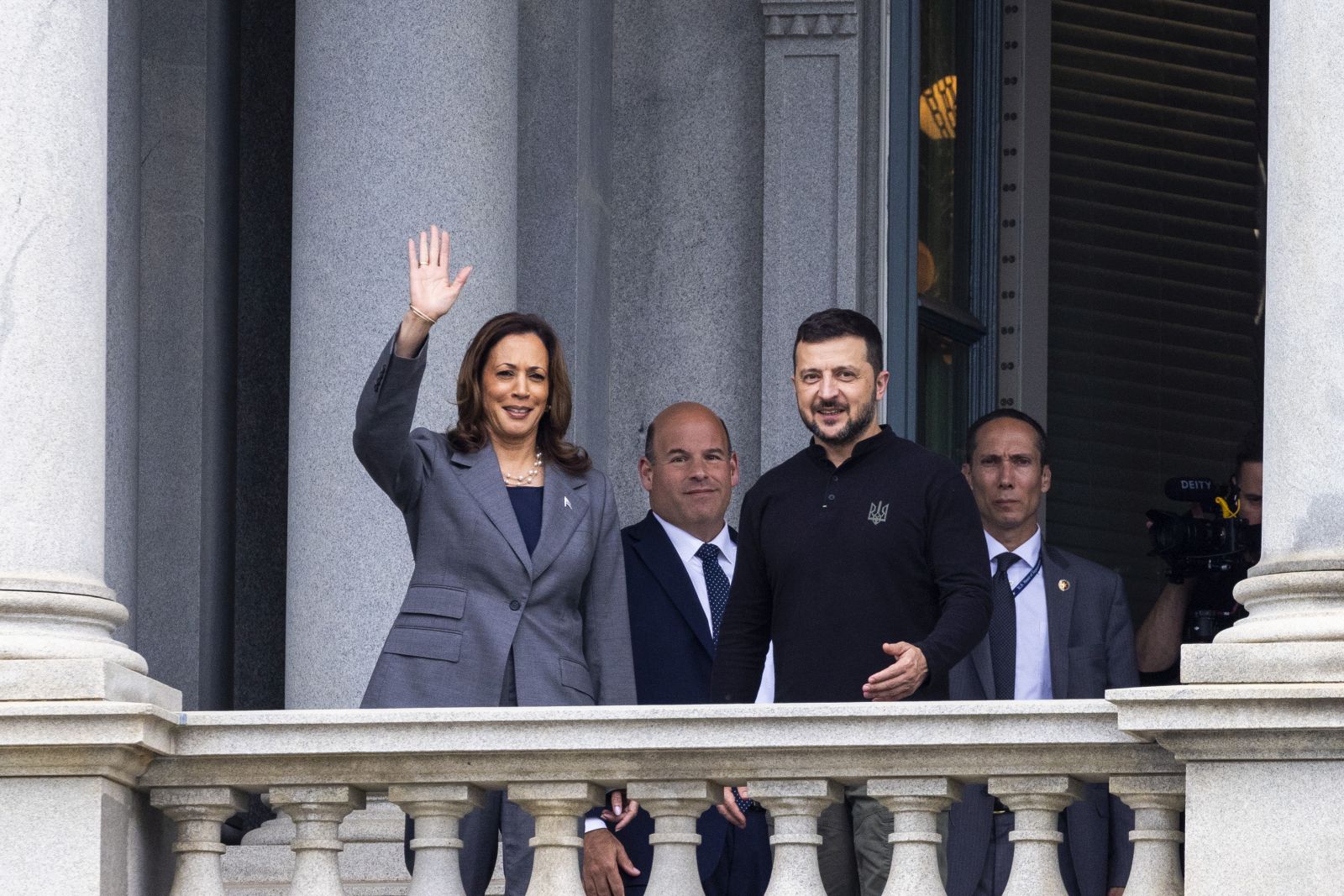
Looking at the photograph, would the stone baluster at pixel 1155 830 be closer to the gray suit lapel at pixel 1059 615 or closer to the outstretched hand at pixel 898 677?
the outstretched hand at pixel 898 677

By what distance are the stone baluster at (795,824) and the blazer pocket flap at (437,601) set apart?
117 centimetres

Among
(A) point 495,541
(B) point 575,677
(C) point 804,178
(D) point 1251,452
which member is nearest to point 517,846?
(B) point 575,677

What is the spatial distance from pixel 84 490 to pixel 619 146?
5663 millimetres

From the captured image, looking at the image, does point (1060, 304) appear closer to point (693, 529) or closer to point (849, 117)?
point (849, 117)

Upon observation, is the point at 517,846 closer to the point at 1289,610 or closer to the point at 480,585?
the point at 480,585

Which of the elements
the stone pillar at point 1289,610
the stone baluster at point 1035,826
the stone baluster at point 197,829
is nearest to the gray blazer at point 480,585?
the stone baluster at point 197,829

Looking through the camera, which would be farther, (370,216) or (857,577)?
(370,216)

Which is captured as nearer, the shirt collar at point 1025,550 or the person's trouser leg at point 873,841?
the person's trouser leg at point 873,841

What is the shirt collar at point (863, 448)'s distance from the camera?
9.35 m

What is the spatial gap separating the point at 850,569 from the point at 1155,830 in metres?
1.34

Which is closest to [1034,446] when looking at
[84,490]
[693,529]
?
[693,529]

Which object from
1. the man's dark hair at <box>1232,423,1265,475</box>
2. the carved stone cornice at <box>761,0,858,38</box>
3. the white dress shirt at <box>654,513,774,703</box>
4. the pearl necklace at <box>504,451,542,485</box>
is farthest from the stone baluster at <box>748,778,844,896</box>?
the carved stone cornice at <box>761,0,858,38</box>

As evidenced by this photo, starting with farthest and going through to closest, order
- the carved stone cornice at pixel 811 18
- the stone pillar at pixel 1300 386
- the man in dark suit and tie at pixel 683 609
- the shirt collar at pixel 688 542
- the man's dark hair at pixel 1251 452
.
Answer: the carved stone cornice at pixel 811 18 → the man's dark hair at pixel 1251 452 → the shirt collar at pixel 688 542 → the man in dark suit and tie at pixel 683 609 → the stone pillar at pixel 1300 386

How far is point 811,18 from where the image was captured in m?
14.0
